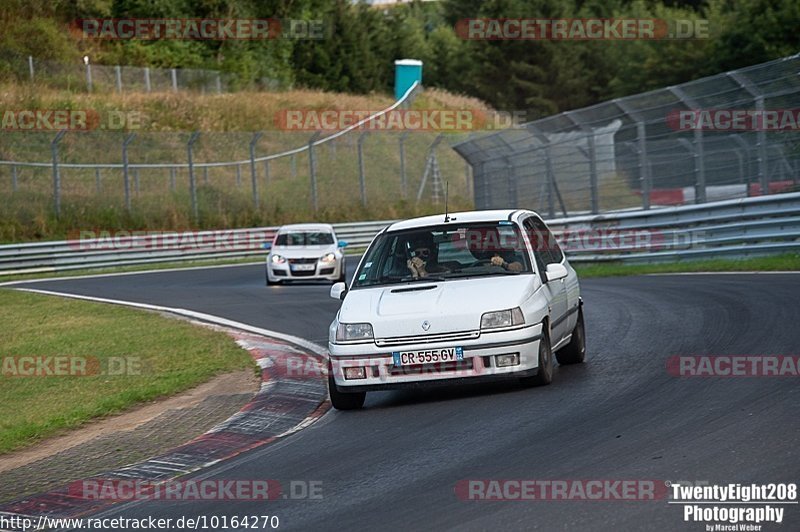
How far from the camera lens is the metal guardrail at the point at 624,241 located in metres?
19.8

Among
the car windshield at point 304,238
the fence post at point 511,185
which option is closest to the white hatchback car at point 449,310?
the car windshield at point 304,238

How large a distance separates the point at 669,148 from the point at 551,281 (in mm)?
13293

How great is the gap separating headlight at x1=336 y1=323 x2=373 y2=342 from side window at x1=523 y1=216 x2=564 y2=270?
180cm

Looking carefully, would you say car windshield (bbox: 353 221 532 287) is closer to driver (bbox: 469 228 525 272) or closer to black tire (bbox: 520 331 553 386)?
driver (bbox: 469 228 525 272)

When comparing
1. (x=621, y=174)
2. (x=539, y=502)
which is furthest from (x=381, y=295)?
(x=621, y=174)

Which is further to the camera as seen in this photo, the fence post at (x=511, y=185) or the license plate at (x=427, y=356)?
the fence post at (x=511, y=185)

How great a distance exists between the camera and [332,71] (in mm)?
74125

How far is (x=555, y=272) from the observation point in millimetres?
10195

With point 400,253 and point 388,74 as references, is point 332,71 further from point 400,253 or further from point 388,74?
point 400,253

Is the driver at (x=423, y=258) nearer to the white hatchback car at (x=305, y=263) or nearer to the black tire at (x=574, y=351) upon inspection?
the black tire at (x=574, y=351)

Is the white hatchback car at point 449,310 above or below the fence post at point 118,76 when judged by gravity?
below

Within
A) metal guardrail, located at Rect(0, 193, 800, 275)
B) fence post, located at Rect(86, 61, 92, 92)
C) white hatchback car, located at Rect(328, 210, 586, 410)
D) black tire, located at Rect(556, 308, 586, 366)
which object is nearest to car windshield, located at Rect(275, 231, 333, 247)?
metal guardrail, located at Rect(0, 193, 800, 275)

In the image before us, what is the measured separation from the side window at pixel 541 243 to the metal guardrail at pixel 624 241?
8887 millimetres

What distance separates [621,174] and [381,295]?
15885 millimetres
